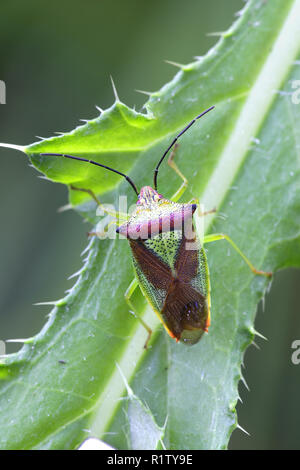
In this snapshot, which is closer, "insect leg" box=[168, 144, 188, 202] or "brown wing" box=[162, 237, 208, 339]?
"brown wing" box=[162, 237, 208, 339]

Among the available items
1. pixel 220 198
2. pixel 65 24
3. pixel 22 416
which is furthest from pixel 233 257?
pixel 65 24

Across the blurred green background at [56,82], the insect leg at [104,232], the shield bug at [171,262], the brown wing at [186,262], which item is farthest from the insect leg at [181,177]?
the blurred green background at [56,82]

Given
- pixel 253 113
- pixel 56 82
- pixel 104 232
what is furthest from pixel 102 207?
pixel 56 82

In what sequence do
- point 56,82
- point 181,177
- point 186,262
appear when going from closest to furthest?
point 186,262 → point 181,177 → point 56,82

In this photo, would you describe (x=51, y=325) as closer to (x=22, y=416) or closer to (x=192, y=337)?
(x=22, y=416)

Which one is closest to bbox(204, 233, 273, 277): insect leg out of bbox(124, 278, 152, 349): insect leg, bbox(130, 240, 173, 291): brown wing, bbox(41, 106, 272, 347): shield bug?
bbox(41, 106, 272, 347): shield bug

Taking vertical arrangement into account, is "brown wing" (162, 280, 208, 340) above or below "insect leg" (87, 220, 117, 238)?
below

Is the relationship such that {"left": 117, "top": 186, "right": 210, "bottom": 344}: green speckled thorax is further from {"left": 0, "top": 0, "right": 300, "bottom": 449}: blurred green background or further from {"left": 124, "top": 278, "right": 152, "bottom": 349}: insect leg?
{"left": 0, "top": 0, "right": 300, "bottom": 449}: blurred green background

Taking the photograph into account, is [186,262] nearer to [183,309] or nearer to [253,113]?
[183,309]
